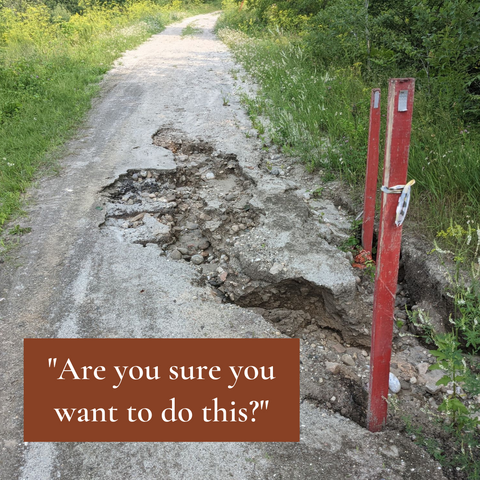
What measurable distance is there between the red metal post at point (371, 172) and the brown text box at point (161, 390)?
4.35 ft

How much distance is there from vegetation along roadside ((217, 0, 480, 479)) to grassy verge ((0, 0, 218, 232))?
308 centimetres

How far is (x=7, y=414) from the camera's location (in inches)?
85.9

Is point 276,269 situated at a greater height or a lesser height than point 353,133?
lesser

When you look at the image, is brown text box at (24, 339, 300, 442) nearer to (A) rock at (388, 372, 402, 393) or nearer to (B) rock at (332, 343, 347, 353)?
(B) rock at (332, 343, 347, 353)

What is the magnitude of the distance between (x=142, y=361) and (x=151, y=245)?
52.9 inches

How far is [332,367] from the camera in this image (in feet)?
8.23

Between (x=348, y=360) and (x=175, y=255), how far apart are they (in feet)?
5.47

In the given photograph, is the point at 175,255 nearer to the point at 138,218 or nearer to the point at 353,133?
the point at 138,218

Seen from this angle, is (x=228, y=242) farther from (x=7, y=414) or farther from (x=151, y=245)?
(x=7, y=414)

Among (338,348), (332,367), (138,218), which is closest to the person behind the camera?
(332,367)

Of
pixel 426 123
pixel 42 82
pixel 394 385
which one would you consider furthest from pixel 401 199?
pixel 42 82

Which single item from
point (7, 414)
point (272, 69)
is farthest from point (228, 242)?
point (272, 69)

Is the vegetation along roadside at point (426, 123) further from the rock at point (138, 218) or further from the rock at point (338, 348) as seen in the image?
the rock at point (138, 218)

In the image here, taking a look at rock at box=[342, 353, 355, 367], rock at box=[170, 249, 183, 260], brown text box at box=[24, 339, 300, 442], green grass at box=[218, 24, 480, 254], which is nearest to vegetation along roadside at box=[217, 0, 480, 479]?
green grass at box=[218, 24, 480, 254]
